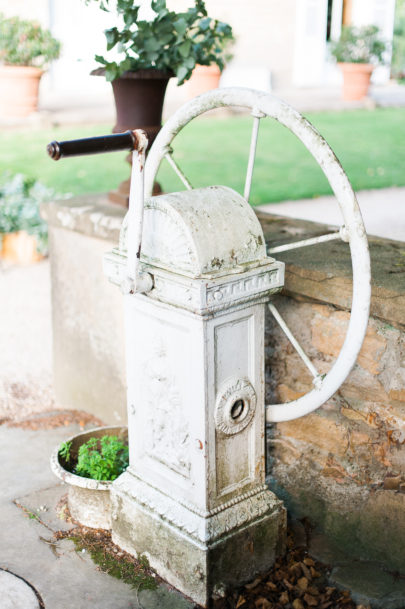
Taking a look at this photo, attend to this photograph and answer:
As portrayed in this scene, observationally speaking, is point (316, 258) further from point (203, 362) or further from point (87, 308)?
point (87, 308)

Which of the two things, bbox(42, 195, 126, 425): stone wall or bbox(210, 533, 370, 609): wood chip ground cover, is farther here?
bbox(42, 195, 126, 425): stone wall

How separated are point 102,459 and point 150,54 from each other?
5.75 feet

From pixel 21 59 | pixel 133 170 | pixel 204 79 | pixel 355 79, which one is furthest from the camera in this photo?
pixel 355 79

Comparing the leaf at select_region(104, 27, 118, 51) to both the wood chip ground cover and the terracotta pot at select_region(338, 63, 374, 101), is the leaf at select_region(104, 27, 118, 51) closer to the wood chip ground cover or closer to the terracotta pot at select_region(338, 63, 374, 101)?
the wood chip ground cover

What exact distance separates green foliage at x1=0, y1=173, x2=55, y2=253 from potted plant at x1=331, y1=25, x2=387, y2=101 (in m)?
8.82

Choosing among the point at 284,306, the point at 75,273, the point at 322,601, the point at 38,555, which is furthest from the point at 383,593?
the point at 75,273

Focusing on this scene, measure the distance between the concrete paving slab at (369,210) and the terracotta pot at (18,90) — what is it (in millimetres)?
5273

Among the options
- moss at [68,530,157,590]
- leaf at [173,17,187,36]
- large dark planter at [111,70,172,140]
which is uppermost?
leaf at [173,17,187,36]

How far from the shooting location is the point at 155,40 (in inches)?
129

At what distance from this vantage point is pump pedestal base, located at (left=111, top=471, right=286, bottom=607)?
97.6 inches

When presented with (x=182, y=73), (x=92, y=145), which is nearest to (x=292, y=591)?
(x=92, y=145)

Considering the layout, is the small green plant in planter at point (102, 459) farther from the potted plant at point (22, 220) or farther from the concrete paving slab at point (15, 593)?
the potted plant at point (22, 220)

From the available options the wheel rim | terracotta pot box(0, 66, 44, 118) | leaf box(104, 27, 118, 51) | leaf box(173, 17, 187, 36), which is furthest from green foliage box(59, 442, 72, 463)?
terracotta pot box(0, 66, 44, 118)

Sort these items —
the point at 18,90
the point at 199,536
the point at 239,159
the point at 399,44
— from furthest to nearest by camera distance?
the point at 399,44 < the point at 18,90 < the point at 239,159 < the point at 199,536
